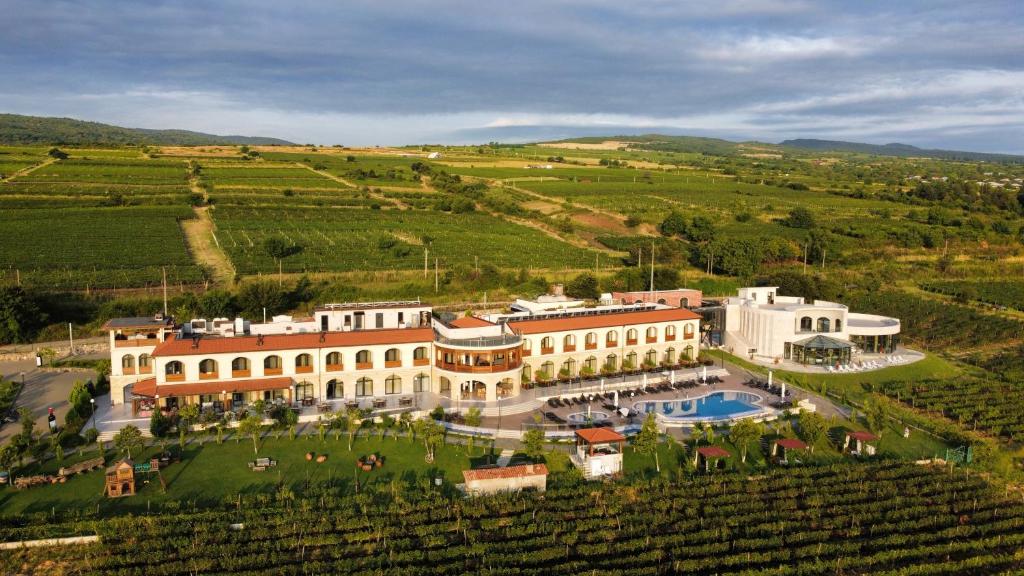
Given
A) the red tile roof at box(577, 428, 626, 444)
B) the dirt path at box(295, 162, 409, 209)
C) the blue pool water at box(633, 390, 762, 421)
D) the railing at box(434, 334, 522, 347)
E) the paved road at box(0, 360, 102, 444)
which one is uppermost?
the dirt path at box(295, 162, 409, 209)

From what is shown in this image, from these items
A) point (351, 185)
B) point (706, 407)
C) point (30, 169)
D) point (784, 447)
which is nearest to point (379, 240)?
point (351, 185)

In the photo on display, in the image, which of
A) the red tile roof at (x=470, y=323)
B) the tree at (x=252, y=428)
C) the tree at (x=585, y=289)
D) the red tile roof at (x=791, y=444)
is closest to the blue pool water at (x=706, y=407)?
the red tile roof at (x=791, y=444)

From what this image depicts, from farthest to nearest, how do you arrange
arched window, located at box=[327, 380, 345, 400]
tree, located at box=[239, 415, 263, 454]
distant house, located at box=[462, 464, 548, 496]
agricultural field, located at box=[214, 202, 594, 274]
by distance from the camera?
agricultural field, located at box=[214, 202, 594, 274]
arched window, located at box=[327, 380, 345, 400]
tree, located at box=[239, 415, 263, 454]
distant house, located at box=[462, 464, 548, 496]

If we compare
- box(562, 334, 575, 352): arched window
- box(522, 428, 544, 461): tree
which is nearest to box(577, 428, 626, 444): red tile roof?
box(522, 428, 544, 461): tree

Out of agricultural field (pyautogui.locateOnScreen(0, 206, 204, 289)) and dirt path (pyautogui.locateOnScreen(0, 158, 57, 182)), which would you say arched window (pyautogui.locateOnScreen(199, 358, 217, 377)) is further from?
dirt path (pyautogui.locateOnScreen(0, 158, 57, 182))

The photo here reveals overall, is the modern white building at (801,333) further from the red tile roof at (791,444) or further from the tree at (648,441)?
the tree at (648,441)
